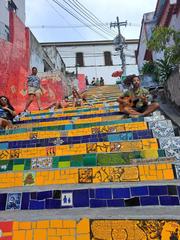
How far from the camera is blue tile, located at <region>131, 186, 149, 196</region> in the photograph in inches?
110

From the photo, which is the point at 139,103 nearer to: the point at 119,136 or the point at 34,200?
the point at 119,136

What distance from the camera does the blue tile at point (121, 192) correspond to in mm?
2811

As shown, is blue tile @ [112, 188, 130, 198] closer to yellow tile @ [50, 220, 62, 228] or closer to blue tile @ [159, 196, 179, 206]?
blue tile @ [159, 196, 179, 206]

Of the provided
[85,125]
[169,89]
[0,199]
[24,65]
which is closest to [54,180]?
[0,199]

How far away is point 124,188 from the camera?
9.45 ft

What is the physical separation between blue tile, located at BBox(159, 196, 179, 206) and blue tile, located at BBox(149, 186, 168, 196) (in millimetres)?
53

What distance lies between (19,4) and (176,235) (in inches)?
525

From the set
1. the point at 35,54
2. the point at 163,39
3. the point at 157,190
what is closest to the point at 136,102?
the point at 163,39

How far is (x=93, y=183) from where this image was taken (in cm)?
313

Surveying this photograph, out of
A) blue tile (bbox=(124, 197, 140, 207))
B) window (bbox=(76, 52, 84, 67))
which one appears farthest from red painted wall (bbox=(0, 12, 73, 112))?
window (bbox=(76, 52, 84, 67))

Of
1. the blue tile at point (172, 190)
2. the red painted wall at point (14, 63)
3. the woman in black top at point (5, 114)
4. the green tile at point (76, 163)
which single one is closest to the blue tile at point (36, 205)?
the green tile at point (76, 163)

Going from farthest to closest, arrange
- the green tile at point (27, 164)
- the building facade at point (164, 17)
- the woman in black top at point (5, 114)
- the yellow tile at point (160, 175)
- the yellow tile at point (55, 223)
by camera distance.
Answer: the building facade at point (164, 17) → the woman in black top at point (5, 114) → the green tile at point (27, 164) → the yellow tile at point (160, 175) → the yellow tile at point (55, 223)

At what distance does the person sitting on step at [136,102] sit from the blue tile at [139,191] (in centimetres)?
264

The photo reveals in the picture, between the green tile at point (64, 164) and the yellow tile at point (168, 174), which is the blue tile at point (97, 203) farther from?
the green tile at point (64, 164)
